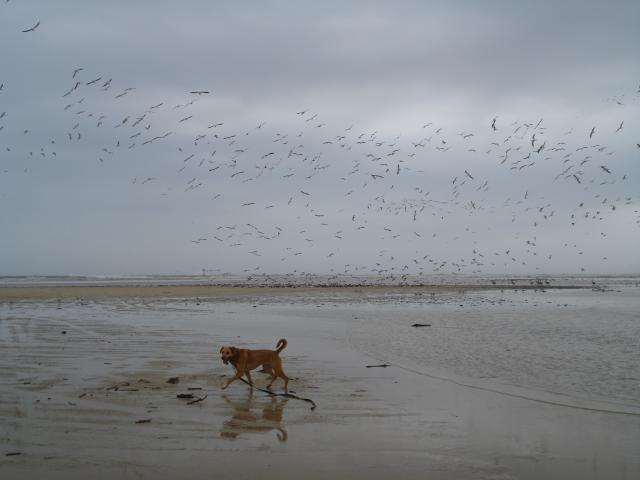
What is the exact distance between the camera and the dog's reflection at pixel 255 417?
684 cm

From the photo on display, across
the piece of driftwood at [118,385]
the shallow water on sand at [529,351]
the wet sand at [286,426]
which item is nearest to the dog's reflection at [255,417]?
the wet sand at [286,426]

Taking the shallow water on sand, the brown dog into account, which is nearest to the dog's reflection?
the brown dog

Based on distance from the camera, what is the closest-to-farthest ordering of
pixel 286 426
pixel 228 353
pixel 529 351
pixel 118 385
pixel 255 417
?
pixel 286 426 < pixel 255 417 < pixel 118 385 < pixel 228 353 < pixel 529 351

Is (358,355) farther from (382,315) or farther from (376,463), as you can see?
(382,315)

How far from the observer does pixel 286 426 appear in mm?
7105

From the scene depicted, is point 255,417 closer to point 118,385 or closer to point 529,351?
point 118,385

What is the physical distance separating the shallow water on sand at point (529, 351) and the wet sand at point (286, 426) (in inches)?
42.5

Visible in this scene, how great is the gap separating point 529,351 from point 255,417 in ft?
30.5

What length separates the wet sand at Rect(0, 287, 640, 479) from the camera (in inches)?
219

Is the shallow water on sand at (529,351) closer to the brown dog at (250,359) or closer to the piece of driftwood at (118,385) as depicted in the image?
the brown dog at (250,359)

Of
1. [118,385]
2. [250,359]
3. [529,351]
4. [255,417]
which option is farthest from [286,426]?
[529,351]

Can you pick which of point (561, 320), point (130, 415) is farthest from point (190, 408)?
point (561, 320)

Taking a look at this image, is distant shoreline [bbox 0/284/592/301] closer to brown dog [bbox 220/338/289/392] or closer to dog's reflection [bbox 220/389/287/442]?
brown dog [bbox 220/338/289/392]

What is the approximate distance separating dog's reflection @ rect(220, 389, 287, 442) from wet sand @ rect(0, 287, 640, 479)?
0.03m
